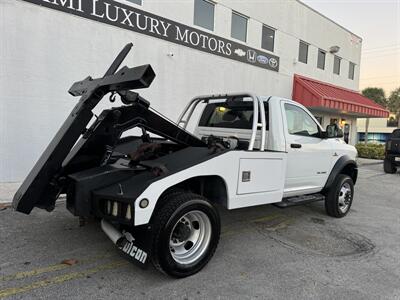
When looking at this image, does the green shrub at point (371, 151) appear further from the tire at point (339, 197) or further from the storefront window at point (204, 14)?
the tire at point (339, 197)

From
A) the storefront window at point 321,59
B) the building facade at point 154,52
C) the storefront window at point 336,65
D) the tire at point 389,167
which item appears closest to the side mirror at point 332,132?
the building facade at point 154,52

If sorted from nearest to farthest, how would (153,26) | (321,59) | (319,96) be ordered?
(153,26)
(319,96)
(321,59)

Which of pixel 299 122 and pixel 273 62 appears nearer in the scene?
pixel 299 122

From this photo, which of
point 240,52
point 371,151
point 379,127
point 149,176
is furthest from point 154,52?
point 379,127

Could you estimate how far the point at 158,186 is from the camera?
3092 mm

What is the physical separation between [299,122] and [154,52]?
19.3 feet

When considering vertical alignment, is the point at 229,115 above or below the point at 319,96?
below

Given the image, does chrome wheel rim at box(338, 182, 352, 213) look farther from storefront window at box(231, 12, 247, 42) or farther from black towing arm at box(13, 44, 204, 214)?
storefront window at box(231, 12, 247, 42)

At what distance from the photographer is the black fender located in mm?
5766

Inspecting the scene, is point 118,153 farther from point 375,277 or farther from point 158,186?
point 375,277

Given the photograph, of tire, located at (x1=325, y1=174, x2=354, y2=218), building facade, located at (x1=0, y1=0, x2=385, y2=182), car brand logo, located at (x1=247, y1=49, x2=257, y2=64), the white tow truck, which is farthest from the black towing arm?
car brand logo, located at (x1=247, y1=49, x2=257, y2=64)

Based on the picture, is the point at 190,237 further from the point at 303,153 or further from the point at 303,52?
the point at 303,52

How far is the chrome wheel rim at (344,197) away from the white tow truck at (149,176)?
1.79 meters

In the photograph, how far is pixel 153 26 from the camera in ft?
31.0
